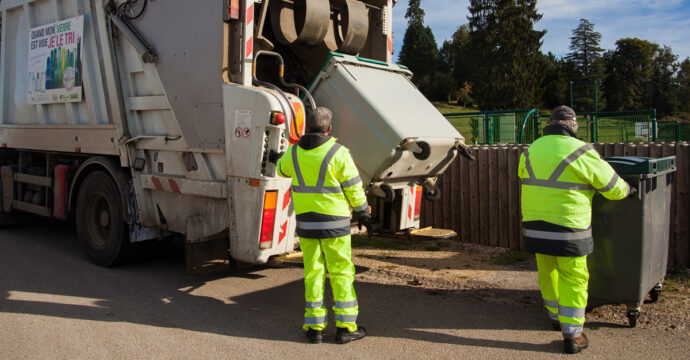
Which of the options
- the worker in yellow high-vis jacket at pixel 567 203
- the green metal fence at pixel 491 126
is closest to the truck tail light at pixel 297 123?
the worker in yellow high-vis jacket at pixel 567 203

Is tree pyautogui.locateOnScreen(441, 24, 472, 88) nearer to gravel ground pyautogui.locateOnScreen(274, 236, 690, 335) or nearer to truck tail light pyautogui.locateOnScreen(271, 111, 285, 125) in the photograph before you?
gravel ground pyautogui.locateOnScreen(274, 236, 690, 335)

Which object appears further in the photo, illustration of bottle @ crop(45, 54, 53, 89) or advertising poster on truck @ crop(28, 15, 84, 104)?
illustration of bottle @ crop(45, 54, 53, 89)

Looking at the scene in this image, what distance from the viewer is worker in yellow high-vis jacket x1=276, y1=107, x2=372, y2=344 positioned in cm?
377

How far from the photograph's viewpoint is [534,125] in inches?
404

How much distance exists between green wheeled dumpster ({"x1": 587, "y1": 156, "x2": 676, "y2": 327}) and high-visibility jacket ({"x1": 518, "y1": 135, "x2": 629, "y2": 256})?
0.31m

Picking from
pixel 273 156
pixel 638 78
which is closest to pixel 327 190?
pixel 273 156

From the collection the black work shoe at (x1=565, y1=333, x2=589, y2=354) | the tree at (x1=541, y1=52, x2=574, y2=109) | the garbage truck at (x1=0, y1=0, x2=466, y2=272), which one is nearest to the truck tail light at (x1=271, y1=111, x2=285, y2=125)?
the garbage truck at (x1=0, y1=0, x2=466, y2=272)

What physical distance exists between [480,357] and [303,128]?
221 cm

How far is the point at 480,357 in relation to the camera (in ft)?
11.6

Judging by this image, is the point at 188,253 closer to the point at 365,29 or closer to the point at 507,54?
the point at 365,29

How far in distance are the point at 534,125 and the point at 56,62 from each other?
782 centimetres

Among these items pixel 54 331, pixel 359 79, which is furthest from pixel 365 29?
pixel 54 331

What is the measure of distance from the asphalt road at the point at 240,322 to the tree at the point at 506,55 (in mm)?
44163

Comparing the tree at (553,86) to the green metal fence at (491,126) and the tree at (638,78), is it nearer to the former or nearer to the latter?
the tree at (638,78)
